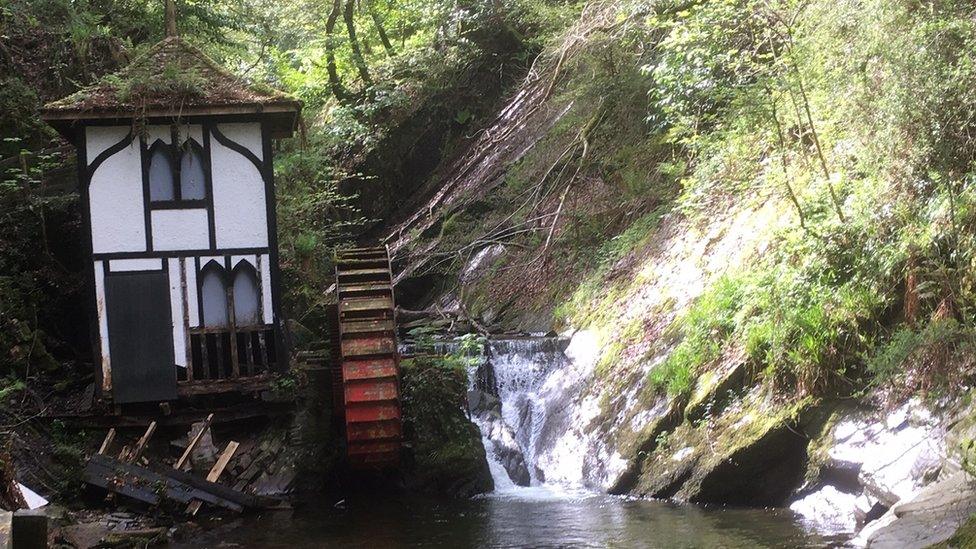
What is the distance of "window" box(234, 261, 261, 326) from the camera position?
1305 centimetres

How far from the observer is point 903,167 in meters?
9.59

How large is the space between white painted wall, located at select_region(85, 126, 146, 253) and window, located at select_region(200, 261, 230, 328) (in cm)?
91

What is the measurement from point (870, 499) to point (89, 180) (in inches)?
400

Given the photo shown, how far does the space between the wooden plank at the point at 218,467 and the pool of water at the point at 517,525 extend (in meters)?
0.46

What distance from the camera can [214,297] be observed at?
42.6 ft

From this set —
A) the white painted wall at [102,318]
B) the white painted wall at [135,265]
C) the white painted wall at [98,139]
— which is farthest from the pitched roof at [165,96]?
the white painted wall at [102,318]

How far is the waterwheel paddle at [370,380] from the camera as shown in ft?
40.3

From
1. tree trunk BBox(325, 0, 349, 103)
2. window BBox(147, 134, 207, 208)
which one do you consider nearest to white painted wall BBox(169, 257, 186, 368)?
window BBox(147, 134, 207, 208)

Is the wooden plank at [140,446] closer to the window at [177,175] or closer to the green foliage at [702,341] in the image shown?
the window at [177,175]

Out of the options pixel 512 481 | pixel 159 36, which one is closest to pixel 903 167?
pixel 512 481

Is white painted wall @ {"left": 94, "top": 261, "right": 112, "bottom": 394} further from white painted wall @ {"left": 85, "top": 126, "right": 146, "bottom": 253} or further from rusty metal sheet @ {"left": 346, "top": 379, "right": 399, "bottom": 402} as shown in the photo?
rusty metal sheet @ {"left": 346, "top": 379, "right": 399, "bottom": 402}

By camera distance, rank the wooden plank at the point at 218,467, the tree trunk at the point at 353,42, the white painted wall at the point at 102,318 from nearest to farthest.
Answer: the wooden plank at the point at 218,467 < the white painted wall at the point at 102,318 < the tree trunk at the point at 353,42

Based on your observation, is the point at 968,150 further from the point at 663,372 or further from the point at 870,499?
the point at 663,372

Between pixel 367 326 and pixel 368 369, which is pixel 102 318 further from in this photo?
pixel 368 369
